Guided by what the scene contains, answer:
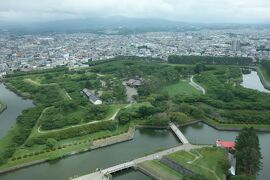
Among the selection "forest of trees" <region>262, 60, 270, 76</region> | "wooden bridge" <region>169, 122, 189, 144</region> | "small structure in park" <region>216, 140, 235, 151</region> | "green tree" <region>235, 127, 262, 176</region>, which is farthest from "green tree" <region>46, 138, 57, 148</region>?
"forest of trees" <region>262, 60, 270, 76</region>

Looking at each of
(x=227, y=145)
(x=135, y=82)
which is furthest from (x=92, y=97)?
(x=227, y=145)

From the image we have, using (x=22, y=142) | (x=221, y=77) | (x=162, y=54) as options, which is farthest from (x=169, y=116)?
(x=162, y=54)

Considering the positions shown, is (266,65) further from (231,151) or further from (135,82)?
(231,151)

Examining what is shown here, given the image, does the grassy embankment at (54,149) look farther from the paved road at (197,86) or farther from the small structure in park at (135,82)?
the small structure in park at (135,82)

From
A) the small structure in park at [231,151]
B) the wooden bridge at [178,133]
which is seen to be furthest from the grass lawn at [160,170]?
the wooden bridge at [178,133]

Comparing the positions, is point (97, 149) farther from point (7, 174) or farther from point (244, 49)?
point (244, 49)

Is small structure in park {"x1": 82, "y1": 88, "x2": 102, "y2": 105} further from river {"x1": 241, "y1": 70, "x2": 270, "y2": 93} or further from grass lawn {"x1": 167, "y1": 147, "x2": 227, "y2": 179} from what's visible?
river {"x1": 241, "y1": 70, "x2": 270, "y2": 93}
